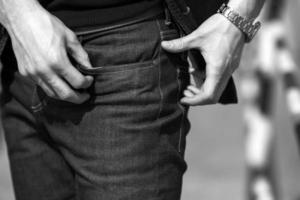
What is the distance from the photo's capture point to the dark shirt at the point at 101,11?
1.55 m

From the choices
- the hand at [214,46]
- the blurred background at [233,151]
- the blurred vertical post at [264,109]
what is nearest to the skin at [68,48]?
the hand at [214,46]

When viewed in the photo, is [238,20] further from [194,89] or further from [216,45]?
[194,89]

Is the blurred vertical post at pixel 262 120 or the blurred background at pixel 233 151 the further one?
the blurred background at pixel 233 151

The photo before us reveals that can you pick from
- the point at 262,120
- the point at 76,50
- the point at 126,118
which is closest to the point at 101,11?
the point at 76,50

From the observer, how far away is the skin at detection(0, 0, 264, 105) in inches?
58.8

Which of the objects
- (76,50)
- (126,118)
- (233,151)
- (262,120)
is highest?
(76,50)

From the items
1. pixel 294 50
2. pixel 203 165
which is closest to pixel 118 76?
pixel 294 50

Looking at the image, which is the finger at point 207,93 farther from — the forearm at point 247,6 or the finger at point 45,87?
the finger at point 45,87

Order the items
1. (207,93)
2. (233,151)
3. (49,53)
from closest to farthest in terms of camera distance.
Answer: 1. (49,53)
2. (207,93)
3. (233,151)

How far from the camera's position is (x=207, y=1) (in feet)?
5.36

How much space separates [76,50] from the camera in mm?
1535

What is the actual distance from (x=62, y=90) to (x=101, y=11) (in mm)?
191

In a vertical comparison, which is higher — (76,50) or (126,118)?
(76,50)

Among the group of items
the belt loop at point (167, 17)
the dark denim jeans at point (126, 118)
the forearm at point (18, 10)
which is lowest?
the dark denim jeans at point (126, 118)
